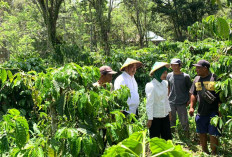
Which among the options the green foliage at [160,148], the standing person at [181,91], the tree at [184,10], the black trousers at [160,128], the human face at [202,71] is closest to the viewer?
the green foliage at [160,148]

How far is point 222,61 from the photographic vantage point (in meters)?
3.23

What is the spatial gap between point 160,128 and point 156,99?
50 centimetres

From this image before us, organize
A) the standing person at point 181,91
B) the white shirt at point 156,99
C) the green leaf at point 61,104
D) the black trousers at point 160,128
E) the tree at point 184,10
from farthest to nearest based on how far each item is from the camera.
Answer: the tree at point 184,10, the standing person at point 181,91, the black trousers at point 160,128, the white shirt at point 156,99, the green leaf at point 61,104

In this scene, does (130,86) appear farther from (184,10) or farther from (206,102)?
(184,10)

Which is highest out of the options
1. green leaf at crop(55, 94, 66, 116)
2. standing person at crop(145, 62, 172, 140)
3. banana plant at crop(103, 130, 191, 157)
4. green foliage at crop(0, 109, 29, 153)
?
banana plant at crop(103, 130, 191, 157)

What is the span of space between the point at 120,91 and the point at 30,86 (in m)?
0.77

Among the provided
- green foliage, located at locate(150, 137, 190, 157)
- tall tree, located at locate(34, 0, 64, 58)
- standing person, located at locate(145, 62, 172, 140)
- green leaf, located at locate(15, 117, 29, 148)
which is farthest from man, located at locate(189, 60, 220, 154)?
tall tree, located at locate(34, 0, 64, 58)

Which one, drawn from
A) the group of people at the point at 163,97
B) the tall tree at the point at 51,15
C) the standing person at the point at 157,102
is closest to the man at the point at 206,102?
the group of people at the point at 163,97

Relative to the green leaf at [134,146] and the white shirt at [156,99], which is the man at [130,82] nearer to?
the white shirt at [156,99]

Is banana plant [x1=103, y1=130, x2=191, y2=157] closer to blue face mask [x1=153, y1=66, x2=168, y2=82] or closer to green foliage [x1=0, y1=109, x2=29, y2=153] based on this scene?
green foliage [x1=0, y1=109, x2=29, y2=153]

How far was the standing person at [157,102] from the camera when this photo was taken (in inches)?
137

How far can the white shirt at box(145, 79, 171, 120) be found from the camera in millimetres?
3467

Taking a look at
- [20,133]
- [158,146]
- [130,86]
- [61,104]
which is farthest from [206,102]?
[158,146]

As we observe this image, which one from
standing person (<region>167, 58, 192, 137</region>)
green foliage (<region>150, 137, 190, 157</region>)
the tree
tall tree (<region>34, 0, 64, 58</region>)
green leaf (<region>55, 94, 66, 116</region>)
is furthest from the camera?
the tree
